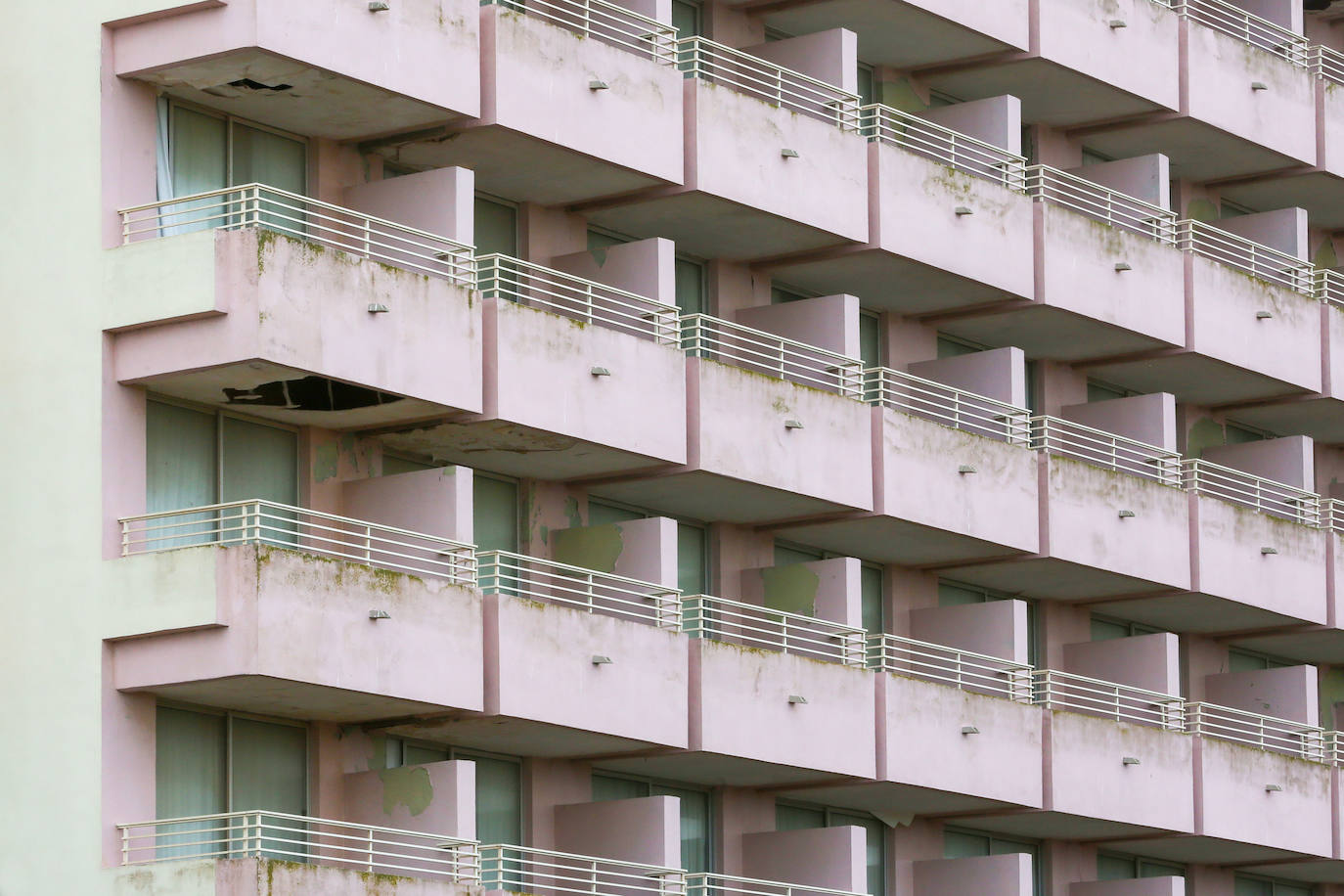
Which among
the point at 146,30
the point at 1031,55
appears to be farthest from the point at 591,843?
the point at 1031,55

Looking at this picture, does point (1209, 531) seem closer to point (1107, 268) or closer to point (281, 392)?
point (1107, 268)

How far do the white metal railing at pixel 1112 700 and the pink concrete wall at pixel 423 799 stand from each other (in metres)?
12.7

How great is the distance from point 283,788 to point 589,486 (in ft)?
21.0

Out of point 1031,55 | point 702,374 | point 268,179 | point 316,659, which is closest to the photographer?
point 316,659

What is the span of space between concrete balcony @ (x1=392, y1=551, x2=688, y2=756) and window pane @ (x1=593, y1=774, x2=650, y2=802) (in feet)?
3.92

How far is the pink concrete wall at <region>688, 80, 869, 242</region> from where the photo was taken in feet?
132

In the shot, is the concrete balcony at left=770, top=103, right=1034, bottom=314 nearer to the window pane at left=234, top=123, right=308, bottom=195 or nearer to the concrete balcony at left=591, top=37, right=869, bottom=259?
the concrete balcony at left=591, top=37, right=869, bottom=259

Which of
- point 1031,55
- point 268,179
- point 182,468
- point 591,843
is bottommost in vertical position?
point 591,843

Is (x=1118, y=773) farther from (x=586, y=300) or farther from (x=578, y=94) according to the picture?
(x=578, y=94)

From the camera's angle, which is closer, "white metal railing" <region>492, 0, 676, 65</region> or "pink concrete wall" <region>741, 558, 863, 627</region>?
"white metal railing" <region>492, 0, 676, 65</region>

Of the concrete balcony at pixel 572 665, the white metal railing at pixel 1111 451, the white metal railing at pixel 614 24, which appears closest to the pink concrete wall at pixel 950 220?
the white metal railing at pixel 1111 451

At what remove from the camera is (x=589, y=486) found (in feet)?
131

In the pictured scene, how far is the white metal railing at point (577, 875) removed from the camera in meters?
37.6

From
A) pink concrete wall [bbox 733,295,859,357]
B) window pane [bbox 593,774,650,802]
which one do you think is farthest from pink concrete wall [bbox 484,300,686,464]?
window pane [bbox 593,774,650,802]
